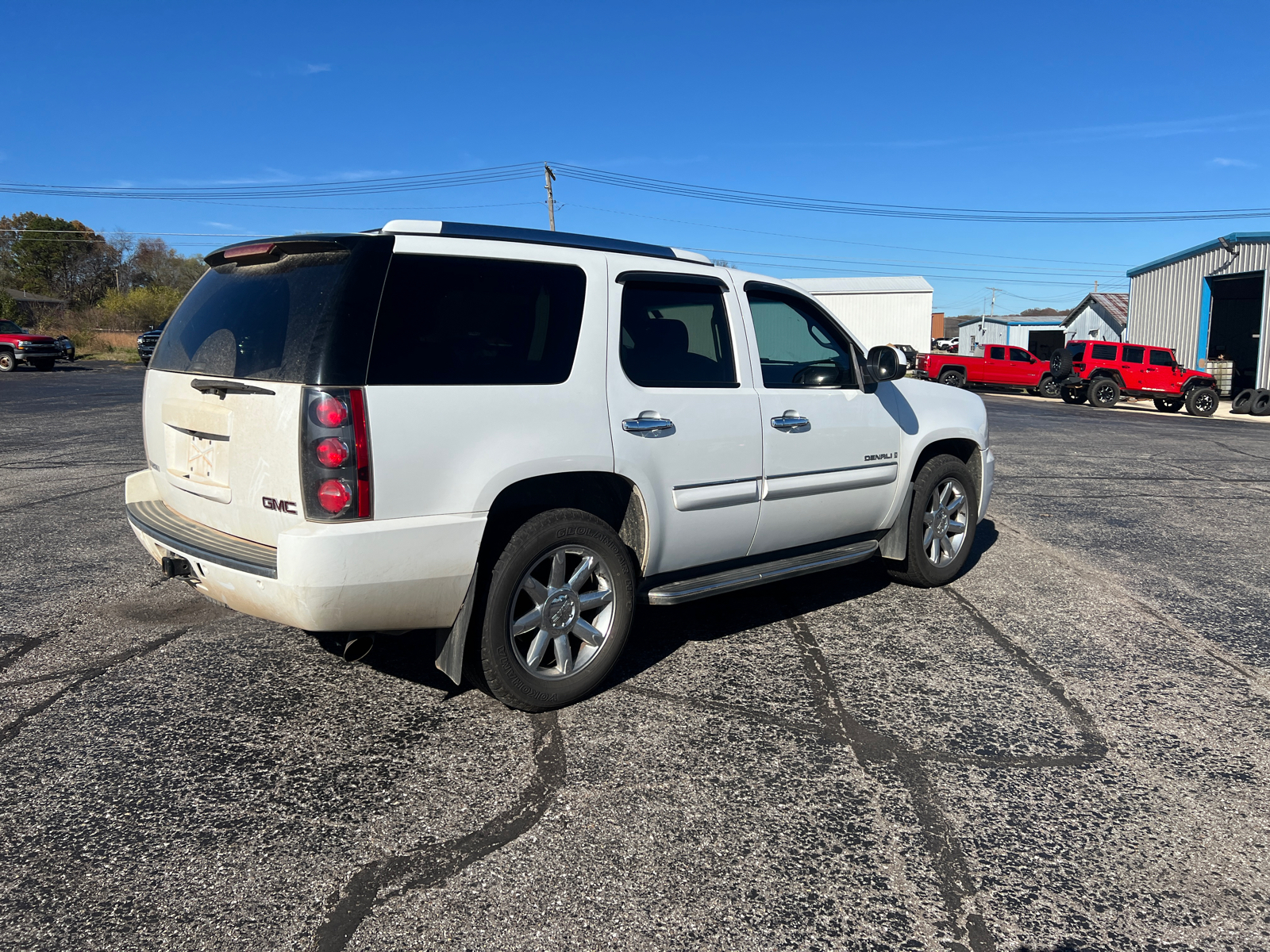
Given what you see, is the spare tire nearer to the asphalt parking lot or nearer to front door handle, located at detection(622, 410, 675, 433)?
the asphalt parking lot

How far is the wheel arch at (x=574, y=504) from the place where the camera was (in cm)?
361

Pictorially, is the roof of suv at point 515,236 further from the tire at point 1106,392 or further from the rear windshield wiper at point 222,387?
the tire at point 1106,392

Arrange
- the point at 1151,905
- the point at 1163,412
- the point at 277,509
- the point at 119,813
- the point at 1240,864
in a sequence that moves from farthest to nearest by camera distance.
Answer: the point at 1163,412
the point at 277,509
the point at 119,813
the point at 1240,864
the point at 1151,905

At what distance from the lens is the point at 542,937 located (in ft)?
7.82

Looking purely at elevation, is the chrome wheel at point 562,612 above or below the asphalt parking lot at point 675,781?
above

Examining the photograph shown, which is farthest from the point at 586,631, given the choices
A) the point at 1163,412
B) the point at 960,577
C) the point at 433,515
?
the point at 1163,412

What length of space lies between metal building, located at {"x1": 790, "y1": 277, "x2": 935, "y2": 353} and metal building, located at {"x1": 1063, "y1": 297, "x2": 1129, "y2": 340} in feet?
30.7

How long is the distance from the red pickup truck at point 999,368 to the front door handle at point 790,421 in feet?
98.6

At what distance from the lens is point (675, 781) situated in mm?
3223

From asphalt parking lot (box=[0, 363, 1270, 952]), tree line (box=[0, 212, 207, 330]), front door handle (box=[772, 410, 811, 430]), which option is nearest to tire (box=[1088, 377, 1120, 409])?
asphalt parking lot (box=[0, 363, 1270, 952])

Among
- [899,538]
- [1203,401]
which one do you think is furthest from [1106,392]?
[899,538]

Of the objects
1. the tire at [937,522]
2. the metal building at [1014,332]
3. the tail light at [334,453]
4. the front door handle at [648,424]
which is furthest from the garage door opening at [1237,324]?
the tail light at [334,453]

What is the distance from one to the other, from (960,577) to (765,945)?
4.17 m

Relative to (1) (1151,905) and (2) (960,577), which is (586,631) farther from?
(2) (960,577)
